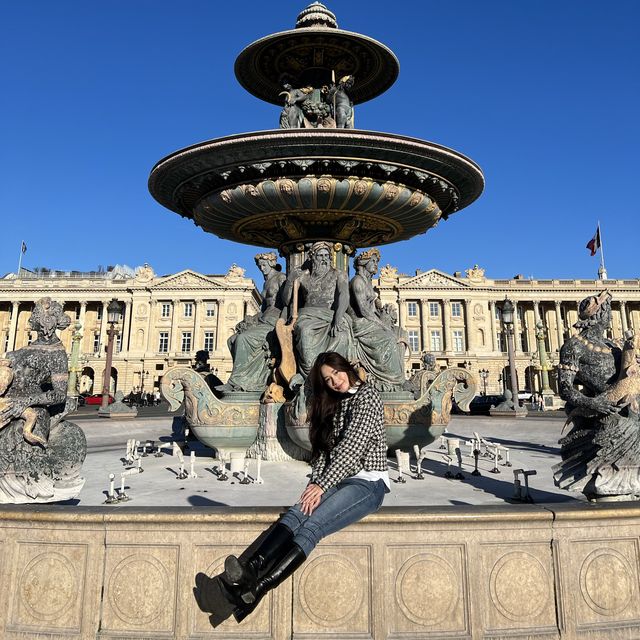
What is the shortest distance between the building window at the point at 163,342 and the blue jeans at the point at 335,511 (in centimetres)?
7293

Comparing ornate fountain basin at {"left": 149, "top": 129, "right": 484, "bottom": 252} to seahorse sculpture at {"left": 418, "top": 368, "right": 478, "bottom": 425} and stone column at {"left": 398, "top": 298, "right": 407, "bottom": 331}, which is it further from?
stone column at {"left": 398, "top": 298, "right": 407, "bottom": 331}

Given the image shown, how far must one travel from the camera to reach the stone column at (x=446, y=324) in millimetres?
73812

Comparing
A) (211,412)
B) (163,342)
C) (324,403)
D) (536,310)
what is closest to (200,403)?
(211,412)

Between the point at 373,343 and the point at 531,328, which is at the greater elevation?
the point at 531,328

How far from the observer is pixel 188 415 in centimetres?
745

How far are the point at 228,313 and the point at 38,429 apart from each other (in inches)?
2725

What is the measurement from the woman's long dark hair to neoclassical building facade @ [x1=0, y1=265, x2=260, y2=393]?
67939mm

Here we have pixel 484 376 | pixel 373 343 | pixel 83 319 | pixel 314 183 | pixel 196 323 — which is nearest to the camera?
pixel 314 183

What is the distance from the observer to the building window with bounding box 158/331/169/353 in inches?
2859

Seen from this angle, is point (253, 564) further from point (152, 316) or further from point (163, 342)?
point (163, 342)

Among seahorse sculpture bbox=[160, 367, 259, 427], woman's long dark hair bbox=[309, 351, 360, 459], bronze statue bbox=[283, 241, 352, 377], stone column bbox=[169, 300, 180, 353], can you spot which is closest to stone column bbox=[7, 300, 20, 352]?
stone column bbox=[169, 300, 180, 353]

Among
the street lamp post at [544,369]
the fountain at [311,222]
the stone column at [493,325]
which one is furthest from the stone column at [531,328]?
the fountain at [311,222]

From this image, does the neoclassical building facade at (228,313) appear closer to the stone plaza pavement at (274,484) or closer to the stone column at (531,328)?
the stone column at (531,328)

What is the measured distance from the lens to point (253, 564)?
2430 mm
